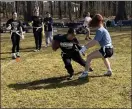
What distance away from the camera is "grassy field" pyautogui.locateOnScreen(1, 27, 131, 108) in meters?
7.03

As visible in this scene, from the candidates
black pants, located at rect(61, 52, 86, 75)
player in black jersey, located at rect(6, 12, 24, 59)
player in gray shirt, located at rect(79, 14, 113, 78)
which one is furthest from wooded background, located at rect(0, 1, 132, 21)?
player in gray shirt, located at rect(79, 14, 113, 78)

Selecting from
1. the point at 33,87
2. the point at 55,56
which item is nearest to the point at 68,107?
the point at 33,87

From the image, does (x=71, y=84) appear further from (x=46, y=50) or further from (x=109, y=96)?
(x=46, y=50)

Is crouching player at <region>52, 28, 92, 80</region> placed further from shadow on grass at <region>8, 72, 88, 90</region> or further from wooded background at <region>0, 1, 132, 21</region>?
wooded background at <region>0, 1, 132, 21</region>

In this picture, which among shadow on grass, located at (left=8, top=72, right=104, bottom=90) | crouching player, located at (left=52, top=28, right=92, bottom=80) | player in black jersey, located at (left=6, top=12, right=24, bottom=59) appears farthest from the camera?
player in black jersey, located at (left=6, top=12, right=24, bottom=59)

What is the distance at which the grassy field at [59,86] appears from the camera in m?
7.03

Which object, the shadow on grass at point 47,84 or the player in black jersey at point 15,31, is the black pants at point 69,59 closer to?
the shadow on grass at point 47,84

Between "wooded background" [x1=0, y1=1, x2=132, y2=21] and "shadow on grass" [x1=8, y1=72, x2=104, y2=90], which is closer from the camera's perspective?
"shadow on grass" [x1=8, y1=72, x2=104, y2=90]

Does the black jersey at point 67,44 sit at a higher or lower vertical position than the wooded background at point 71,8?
lower

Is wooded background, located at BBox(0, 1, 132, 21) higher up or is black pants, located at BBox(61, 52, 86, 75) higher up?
wooded background, located at BBox(0, 1, 132, 21)

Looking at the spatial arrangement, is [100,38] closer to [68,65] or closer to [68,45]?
[68,45]

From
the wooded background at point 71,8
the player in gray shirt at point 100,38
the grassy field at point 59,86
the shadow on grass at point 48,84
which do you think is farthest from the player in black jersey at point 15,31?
the wooded background at point 71,8

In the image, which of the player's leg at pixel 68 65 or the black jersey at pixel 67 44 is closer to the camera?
the black jersey at pixel 67 44

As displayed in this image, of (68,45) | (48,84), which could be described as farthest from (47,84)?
(68,45)
